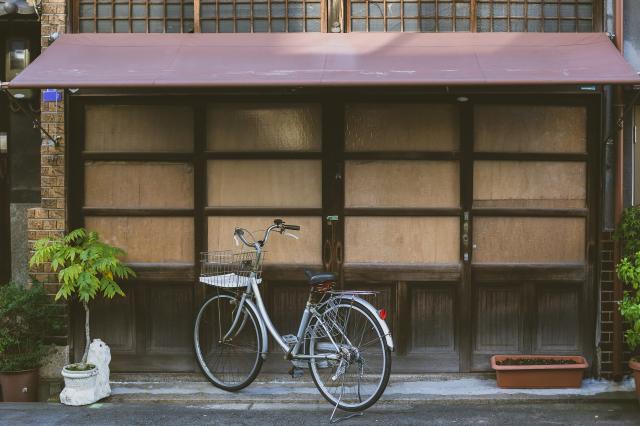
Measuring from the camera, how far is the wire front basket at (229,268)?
6.84 meters

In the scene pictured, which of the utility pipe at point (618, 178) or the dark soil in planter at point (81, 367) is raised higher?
the utility pipe at point (618, 178)

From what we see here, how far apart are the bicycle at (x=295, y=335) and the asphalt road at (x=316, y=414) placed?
31 cm

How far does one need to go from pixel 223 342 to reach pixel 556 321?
11.3 ft

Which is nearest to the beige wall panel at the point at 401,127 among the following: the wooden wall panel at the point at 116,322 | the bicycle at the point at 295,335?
the bicycle at the point at 295,335

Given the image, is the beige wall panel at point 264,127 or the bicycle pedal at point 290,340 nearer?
the bicycle pedal at point 290,340

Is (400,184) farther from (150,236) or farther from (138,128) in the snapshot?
(138,128)

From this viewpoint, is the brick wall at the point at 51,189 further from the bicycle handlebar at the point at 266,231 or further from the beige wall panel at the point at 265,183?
the bicycle handlebar at the point at 266,231

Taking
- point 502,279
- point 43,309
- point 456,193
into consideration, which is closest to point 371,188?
point 456,193

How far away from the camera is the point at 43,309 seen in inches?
278

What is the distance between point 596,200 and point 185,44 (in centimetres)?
448

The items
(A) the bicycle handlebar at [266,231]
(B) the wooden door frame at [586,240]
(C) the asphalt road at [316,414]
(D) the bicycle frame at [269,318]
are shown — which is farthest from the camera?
(B) the wooden door frame at [586,240]

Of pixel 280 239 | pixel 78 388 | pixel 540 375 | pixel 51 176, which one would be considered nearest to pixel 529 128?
pixel 540 375

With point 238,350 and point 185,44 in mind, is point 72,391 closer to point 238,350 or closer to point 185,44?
point 238,350

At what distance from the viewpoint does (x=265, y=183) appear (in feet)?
24.4
